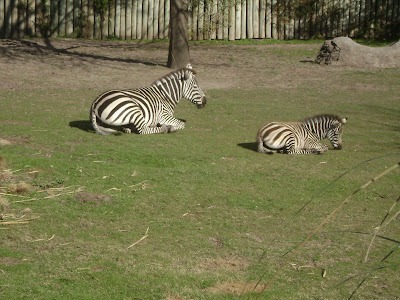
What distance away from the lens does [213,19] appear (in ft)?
74.7

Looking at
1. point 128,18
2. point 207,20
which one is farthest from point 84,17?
point 207,20

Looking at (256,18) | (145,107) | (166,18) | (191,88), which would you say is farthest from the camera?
(256,18)

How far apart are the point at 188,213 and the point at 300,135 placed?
3.97m

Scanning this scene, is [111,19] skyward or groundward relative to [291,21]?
groundward

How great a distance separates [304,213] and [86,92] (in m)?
9.02

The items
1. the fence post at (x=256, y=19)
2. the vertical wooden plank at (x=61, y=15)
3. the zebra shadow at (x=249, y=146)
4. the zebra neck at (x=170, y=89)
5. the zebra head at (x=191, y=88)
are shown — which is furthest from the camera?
the fence post at (x=256, y=19)

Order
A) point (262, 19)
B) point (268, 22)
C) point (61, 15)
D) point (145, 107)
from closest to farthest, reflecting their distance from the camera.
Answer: point (145, 107)
point (61, 15)
point (262, 19)
point (268, 22)

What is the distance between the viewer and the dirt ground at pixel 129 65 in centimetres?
1620

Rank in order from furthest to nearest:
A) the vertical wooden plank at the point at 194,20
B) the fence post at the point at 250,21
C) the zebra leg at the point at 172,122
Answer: the fence post at the point at 250,21, the vertical wooden plank at the point at 194,20, the zebra leg at the point at 172,122

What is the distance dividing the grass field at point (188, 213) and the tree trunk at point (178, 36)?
506 centimetres

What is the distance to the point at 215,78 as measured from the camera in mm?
17172

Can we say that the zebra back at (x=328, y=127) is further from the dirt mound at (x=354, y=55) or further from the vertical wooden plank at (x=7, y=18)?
the vertical wooden plank at (x=7, y=18)

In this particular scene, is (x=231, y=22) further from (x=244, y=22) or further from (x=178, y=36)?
(x=178, y=36)

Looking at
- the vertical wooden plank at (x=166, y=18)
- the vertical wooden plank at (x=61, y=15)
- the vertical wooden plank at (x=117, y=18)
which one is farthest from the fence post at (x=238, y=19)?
the vertical wooden plank at (x=61, y=15)
